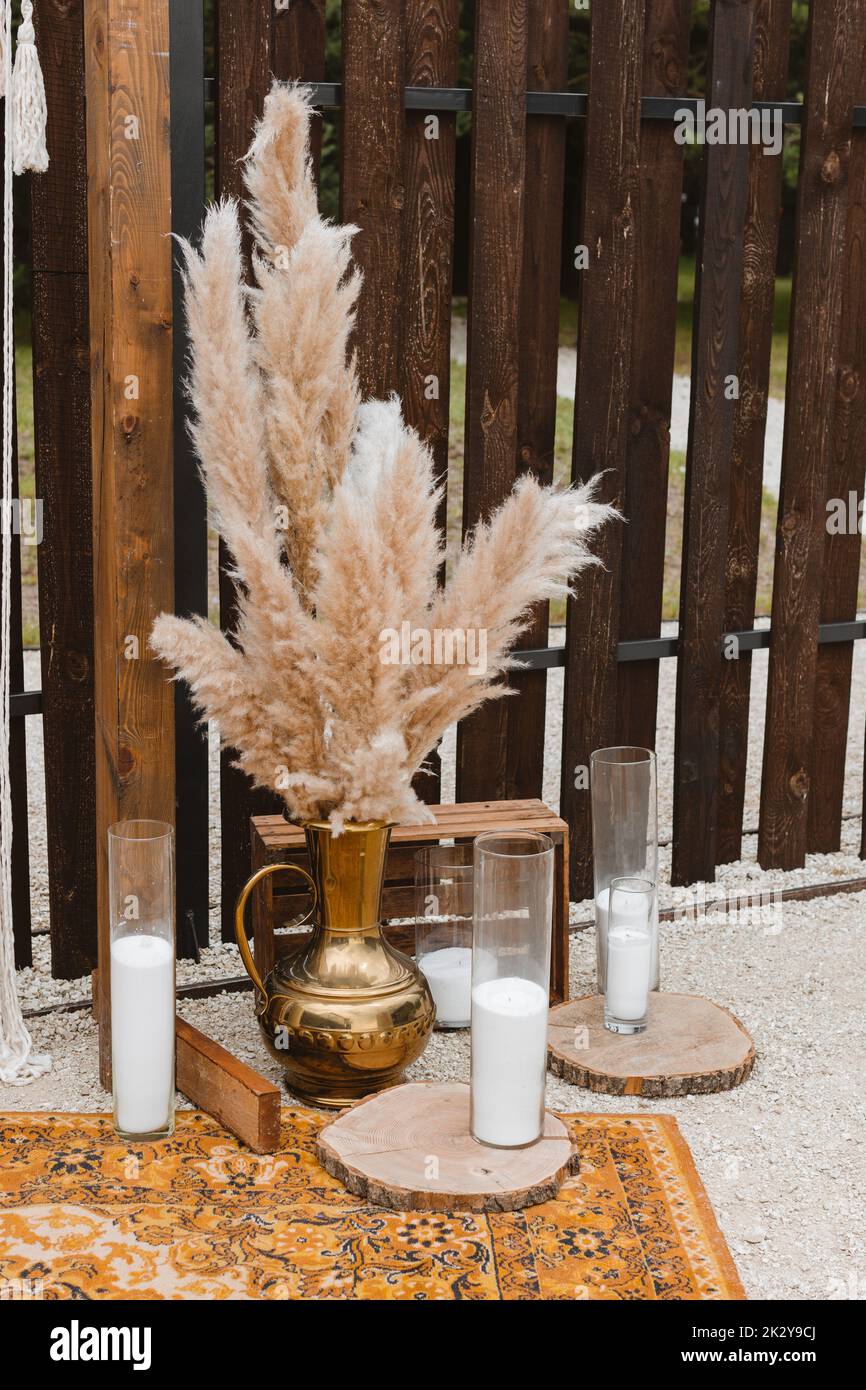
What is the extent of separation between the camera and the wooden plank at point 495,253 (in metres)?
2.60

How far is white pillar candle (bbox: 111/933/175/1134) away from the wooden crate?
1.28ft

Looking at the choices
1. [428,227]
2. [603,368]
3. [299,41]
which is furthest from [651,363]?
[299,41]

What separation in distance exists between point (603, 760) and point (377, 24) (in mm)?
1365

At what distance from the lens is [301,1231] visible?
178cm

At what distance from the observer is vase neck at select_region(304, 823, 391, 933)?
6.80ft

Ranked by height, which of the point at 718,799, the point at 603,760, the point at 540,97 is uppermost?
the point at 540,97

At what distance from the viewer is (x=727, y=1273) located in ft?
5.65

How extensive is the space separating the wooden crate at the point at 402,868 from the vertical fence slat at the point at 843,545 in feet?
3.40

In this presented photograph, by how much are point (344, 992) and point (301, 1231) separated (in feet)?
1.27

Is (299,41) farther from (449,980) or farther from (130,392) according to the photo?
(449,980)

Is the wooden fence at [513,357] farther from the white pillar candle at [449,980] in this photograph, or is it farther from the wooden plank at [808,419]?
the white pillar candle at [449,980]

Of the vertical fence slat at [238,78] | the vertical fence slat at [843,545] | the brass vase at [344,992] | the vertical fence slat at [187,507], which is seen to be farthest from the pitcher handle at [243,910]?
the vertical fence slat at [843,545]

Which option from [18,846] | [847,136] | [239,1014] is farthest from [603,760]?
[847,136]

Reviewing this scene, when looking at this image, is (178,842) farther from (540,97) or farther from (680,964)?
(540,97)
